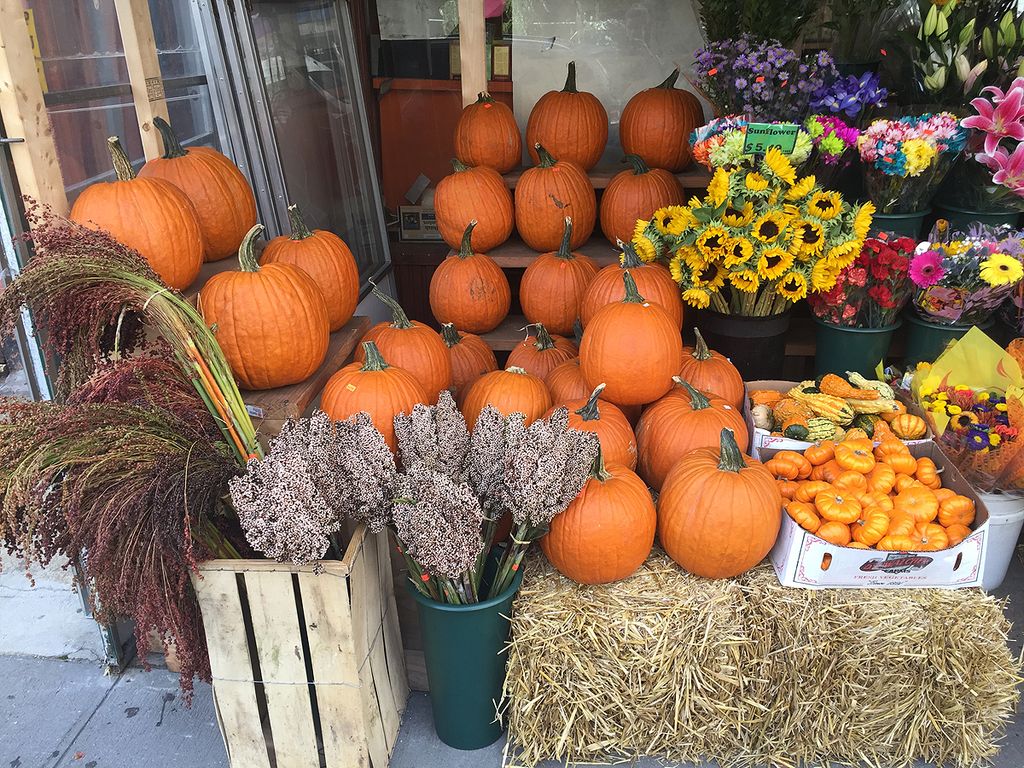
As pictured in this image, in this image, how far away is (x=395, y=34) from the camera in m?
4.84

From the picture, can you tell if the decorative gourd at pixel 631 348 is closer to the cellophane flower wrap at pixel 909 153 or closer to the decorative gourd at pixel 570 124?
the cellophane flower wrap at pixel 909 153

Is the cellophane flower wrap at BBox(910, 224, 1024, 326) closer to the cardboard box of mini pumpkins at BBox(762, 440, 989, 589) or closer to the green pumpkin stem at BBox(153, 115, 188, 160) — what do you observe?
the cardboard box of mini pumpkins at BBox(762, 440, 989, 589)

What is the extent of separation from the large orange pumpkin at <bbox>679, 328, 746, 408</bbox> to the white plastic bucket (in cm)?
87

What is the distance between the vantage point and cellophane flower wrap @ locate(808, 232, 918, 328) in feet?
8.94

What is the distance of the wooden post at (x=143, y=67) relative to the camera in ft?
7.74

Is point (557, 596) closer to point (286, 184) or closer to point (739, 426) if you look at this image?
point (739, 426)

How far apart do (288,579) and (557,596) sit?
74 cm

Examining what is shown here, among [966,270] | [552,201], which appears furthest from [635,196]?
[966,270]

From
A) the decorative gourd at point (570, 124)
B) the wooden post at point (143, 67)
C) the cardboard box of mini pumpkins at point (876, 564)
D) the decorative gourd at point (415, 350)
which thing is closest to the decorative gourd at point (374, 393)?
the decorative gourd at point (415, 350)

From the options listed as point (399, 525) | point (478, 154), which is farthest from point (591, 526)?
point (478, 154)

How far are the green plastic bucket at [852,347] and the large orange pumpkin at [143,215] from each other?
2.30m

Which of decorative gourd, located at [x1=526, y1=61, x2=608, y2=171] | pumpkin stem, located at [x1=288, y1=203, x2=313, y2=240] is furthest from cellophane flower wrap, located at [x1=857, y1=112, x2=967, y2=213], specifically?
pumpkin stem, located at [x1=288, y1=203, x2=313, y2=240]

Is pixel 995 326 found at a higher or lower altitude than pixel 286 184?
lower

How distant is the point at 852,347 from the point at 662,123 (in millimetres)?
1363
